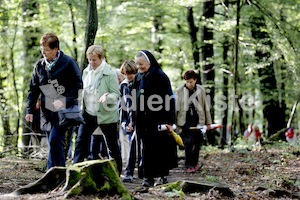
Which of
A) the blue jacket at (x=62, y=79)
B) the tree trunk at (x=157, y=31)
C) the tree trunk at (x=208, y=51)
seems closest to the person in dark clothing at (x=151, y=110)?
the blue jacket at (x=62, y=79)

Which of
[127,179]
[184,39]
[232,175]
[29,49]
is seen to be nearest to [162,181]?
[127,179]

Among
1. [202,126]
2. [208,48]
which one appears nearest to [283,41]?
[208,48]

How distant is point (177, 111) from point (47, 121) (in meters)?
4.06

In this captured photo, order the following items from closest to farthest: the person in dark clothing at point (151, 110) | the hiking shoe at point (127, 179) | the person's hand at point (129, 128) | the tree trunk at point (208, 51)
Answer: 1. the person in dark clothing at point (151, 110)
2. the hiking shoe at point (127, 179)
3. the person's hand at point (129, 128)
4. the tree trunk at point (208, 51)

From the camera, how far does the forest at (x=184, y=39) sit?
14.8 metres

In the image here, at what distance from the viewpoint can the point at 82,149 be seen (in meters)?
8.20

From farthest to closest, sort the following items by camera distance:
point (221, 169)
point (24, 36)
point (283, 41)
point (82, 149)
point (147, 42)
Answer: point (147, 42) → point (24, 36) → point (283, 41) → point (221, 169) → point (82, 149)

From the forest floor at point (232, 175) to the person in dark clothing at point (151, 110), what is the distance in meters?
0.53

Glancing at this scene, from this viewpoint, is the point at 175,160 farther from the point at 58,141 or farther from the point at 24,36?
the point at 24,36

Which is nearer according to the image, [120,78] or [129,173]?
[129,173]

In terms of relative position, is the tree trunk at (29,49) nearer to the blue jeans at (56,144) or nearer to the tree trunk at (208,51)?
the tree trunk at (208,51)

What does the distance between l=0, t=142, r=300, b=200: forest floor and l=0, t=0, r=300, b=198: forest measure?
9.52 ft

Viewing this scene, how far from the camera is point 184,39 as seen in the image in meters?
22.4

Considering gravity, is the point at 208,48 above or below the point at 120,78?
above
